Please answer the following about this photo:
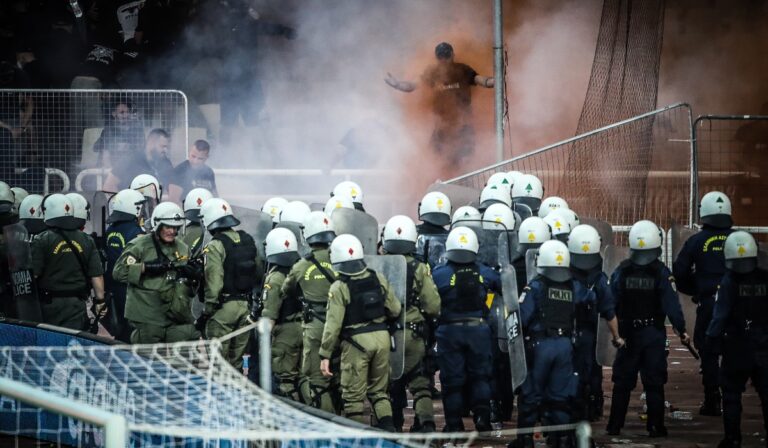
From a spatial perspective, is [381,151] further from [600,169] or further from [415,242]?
[415,242]

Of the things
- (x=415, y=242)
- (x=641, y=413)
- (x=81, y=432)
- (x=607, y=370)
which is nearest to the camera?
(x=81, y=432)

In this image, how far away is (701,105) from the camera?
21.3 metres

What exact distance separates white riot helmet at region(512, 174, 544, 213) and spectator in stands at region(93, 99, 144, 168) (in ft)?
16.7

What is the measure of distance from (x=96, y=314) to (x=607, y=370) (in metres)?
6.19

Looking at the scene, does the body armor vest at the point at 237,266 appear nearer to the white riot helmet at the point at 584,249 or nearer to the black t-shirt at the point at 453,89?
the white riot helmet at the point at 584,249

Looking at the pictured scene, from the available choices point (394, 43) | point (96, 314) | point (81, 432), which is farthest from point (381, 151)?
point (81, 432)

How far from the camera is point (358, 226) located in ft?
38.7

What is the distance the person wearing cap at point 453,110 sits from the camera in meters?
18.0

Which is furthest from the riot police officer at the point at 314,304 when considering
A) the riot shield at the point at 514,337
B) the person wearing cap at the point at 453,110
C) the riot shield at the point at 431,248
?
the person wearing cap at the point at 453,110

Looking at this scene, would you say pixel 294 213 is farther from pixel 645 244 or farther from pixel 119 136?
pixel 119 136

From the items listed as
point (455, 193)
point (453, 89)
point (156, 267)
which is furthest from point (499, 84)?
point (156, 267)

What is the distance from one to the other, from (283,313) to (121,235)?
2.38 meters

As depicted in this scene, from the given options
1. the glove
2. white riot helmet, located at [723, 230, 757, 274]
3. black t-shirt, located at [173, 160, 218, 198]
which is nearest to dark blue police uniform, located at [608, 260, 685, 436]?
white riot helmet, located at [723, 230, 757, 274]

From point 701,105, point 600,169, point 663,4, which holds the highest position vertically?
point 663,4
